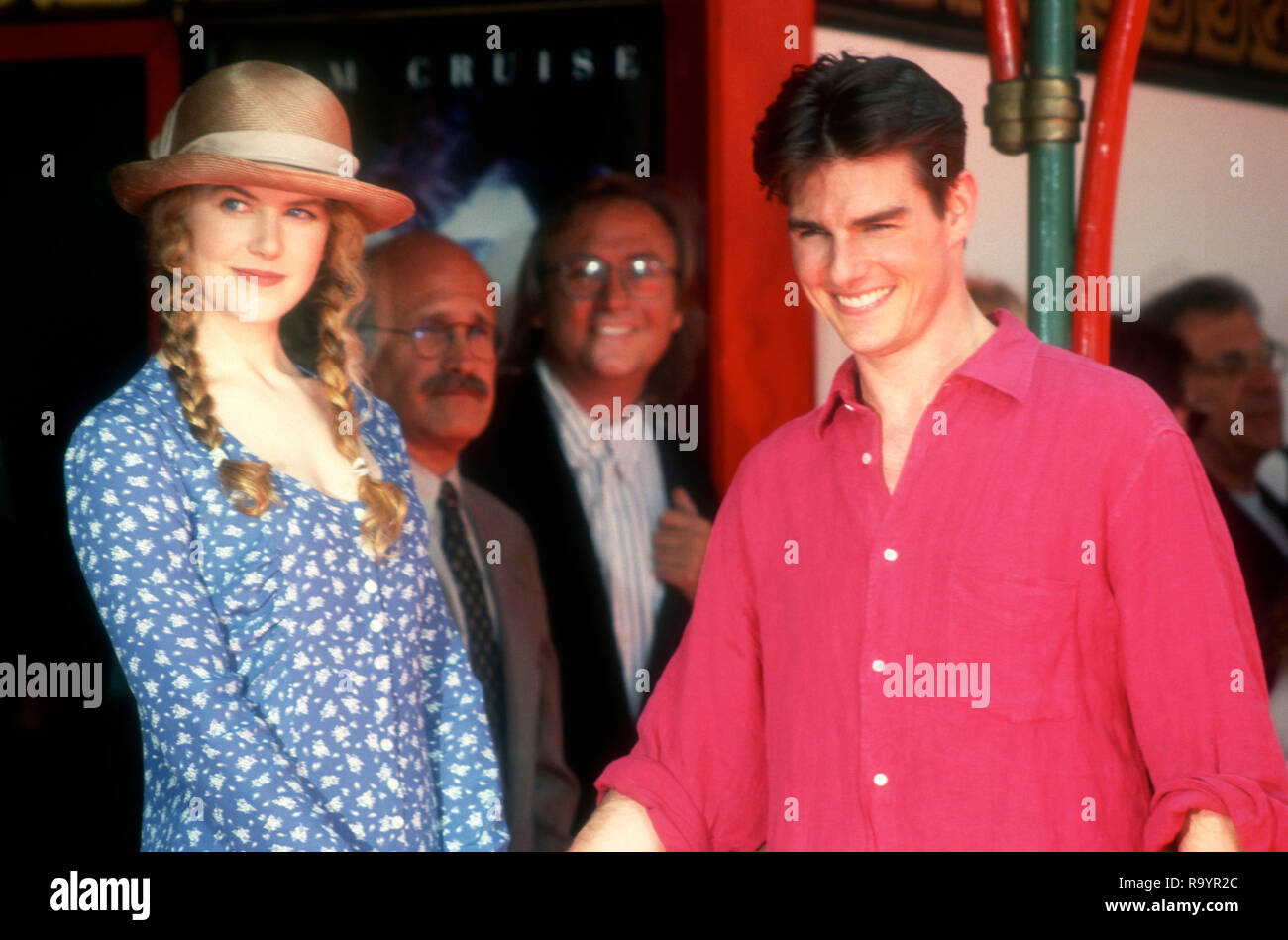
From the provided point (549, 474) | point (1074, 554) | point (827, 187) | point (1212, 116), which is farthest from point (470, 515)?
point (1212, 116)

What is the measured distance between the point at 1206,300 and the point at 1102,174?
73 cm

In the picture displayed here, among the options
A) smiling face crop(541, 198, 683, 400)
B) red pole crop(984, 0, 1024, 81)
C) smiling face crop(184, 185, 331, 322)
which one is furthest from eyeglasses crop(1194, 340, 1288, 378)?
smiling face crop(184, 185, 331, 322)

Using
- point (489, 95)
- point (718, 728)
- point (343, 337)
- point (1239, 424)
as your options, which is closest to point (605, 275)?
point (489, 95)

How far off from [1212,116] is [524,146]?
140 cm

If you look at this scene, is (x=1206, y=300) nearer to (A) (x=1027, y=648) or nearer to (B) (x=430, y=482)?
(A) (x=1027, y=648)

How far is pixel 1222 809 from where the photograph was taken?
2.13 meters

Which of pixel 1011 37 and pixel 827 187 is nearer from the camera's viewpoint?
pixel 827 187

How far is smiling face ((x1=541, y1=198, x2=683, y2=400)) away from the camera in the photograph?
3045mm

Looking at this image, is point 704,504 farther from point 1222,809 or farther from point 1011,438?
A: point 1222,809

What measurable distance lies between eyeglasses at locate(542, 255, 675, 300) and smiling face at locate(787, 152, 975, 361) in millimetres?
579
